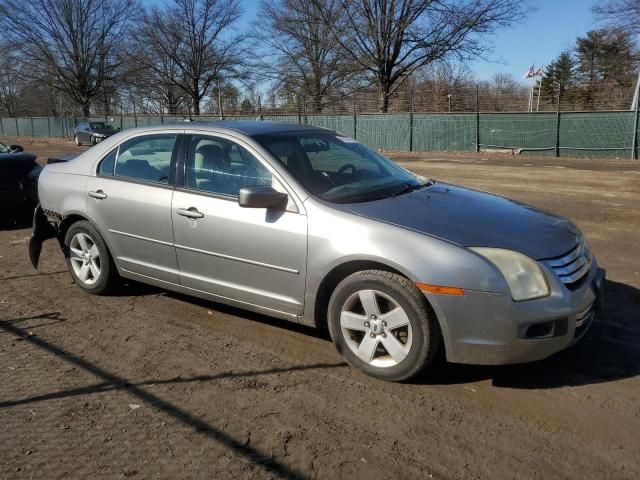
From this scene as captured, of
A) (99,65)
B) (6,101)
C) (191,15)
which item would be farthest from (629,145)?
(6,101)

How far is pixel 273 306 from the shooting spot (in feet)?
12.8

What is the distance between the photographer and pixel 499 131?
22.8 meters

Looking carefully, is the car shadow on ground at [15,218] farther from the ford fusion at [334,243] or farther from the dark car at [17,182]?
the ford fusion at [334,243]

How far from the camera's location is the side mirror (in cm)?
367

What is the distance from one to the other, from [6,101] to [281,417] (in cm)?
7793

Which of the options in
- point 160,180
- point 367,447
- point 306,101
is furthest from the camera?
point 306,101

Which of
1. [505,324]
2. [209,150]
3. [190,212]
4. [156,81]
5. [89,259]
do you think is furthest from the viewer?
[156,81]

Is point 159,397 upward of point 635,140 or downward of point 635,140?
downward

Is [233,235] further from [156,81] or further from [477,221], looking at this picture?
[156,81]

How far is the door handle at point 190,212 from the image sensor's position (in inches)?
163

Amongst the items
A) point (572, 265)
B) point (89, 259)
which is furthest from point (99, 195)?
point (572, 265)

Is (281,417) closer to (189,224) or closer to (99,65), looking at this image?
(189,224)

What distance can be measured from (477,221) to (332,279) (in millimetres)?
978

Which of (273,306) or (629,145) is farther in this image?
(629,145)
